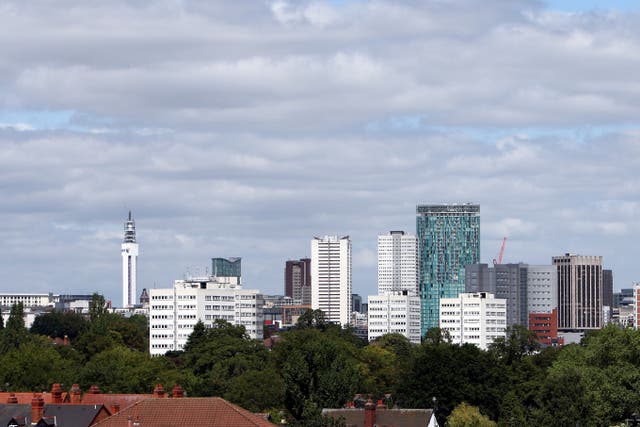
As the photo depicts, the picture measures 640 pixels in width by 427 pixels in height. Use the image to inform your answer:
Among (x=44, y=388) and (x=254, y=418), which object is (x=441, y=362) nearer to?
(x=44, y=388)

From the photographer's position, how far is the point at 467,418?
121000mm

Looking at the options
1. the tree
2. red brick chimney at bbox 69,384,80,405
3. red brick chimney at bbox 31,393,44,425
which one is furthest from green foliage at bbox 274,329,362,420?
red brick chimney at bbox 31,393,44,425

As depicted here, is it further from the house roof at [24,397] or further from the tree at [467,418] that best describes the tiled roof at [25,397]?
the tree at [467,418]

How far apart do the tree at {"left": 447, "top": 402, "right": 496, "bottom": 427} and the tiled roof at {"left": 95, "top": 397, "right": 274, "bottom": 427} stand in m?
24.3

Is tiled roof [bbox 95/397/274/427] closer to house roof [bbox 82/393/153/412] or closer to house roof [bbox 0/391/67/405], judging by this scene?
house roof [bbox 82/393/153/412]

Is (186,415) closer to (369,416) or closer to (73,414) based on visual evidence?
(73,414)

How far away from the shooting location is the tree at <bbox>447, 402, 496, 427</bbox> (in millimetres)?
112506

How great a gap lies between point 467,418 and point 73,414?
32256 millimetres

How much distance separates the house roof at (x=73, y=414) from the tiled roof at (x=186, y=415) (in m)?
12.9

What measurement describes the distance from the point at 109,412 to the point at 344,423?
16.6 meters

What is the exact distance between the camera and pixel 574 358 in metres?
154

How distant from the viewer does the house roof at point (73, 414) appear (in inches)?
Answer: 4060

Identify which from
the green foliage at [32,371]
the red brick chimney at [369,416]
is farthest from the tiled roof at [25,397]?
the red brick chimney at [369,416]

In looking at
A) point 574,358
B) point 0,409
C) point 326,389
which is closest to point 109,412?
point 0,409
